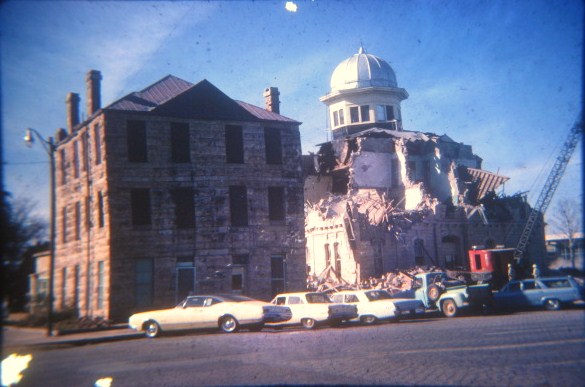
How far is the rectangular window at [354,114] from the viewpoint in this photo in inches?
1786

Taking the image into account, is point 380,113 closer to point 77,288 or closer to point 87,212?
point 87,212

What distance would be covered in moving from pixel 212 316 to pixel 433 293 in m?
10.2

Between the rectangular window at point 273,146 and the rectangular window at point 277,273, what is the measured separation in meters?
4.82

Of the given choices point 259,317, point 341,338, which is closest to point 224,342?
point 259,317

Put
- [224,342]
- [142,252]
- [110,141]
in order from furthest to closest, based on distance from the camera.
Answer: [142,252] → [110,141] → [224,342]

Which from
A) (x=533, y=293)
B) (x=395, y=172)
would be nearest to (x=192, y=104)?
(x=533, y=293)

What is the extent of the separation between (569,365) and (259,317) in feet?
31.0

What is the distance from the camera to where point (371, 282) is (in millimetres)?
27391

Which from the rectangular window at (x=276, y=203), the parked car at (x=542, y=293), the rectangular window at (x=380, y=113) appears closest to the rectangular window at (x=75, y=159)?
the rectangular window at (x=276, y=203)

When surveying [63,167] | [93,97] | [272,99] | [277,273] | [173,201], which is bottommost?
[277,273]

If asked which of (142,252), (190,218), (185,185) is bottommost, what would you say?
(142,252)

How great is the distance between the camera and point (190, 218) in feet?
65.2

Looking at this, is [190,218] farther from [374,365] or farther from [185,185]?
[374,365]

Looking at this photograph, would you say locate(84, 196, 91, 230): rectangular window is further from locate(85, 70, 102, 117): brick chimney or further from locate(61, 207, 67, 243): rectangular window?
locate(85, 70, 102, 117): brick chimney
